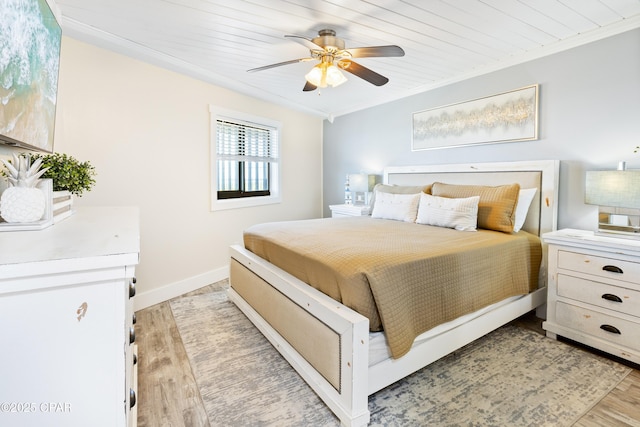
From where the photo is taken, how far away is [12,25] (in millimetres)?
1044

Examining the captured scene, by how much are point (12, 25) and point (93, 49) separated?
71.9 inches

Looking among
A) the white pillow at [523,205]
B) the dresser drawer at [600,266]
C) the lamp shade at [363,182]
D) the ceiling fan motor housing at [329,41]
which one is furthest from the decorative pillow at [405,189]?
the ceiling fan motor housing at [329,41]

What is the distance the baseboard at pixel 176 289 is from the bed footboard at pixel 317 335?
3.83 feet

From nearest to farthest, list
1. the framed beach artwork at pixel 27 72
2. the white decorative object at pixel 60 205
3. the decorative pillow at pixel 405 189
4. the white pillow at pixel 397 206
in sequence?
the framed beach artwork at pixel 27 72
the white decorative object at pixel 60 205
the white pillow at pixel 397 206
the decorative pillow at pixel 405 189

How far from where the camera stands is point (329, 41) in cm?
230

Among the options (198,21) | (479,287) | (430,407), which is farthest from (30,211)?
(479,287)

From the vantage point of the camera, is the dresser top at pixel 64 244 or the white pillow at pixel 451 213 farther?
the white pillow at pixel 451 213

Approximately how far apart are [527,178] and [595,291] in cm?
112

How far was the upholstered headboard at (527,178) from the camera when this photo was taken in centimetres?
269

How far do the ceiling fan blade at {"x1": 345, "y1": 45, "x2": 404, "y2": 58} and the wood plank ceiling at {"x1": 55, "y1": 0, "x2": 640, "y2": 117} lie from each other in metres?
0.23

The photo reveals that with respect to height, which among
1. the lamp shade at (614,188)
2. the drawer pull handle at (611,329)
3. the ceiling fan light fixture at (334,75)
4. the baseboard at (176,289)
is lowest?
the baseboard at (176,289)

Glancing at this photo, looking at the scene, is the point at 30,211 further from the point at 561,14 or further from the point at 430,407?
the point at 561,14

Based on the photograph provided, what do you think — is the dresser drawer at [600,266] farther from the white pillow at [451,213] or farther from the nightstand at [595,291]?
Result: the white pillow at [451,213]

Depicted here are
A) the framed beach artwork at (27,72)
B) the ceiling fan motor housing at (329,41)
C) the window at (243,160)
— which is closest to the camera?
the framed beach artwork at (27,72)
